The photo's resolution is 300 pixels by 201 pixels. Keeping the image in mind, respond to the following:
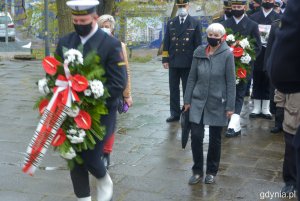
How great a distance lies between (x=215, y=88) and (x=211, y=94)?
8 centimetres

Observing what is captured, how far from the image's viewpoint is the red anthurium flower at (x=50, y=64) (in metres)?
4.48

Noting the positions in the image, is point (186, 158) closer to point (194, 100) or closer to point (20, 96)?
point (194, 100)

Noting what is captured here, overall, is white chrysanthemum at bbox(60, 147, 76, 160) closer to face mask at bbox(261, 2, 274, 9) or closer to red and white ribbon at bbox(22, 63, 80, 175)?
red and white ribbon at bbox(22, 63, 80, 175)

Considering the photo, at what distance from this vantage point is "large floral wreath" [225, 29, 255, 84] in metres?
8.20

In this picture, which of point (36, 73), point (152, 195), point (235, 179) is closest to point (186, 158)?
point (235, 179)

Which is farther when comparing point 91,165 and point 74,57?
point 91,165

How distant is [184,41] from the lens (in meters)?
9.02

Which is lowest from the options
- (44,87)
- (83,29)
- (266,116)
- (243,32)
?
(266,116)

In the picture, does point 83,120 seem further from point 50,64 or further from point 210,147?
point 210,147

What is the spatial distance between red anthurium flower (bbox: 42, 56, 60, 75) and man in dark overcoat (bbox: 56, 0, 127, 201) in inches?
7.1

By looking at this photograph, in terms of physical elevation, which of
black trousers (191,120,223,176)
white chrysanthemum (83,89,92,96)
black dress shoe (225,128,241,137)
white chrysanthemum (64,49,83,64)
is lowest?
black dress shoe (225,128,241,137)

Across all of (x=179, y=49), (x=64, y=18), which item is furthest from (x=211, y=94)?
(x=64, y=18)

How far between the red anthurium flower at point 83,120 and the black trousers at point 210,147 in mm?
1889

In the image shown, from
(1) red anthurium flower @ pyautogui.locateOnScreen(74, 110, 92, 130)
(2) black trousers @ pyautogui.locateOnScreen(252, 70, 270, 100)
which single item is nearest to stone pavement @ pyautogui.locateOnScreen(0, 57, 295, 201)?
(2) black trousers @ pyautogui.locateOnScreen(252, 70, 270, 100)
